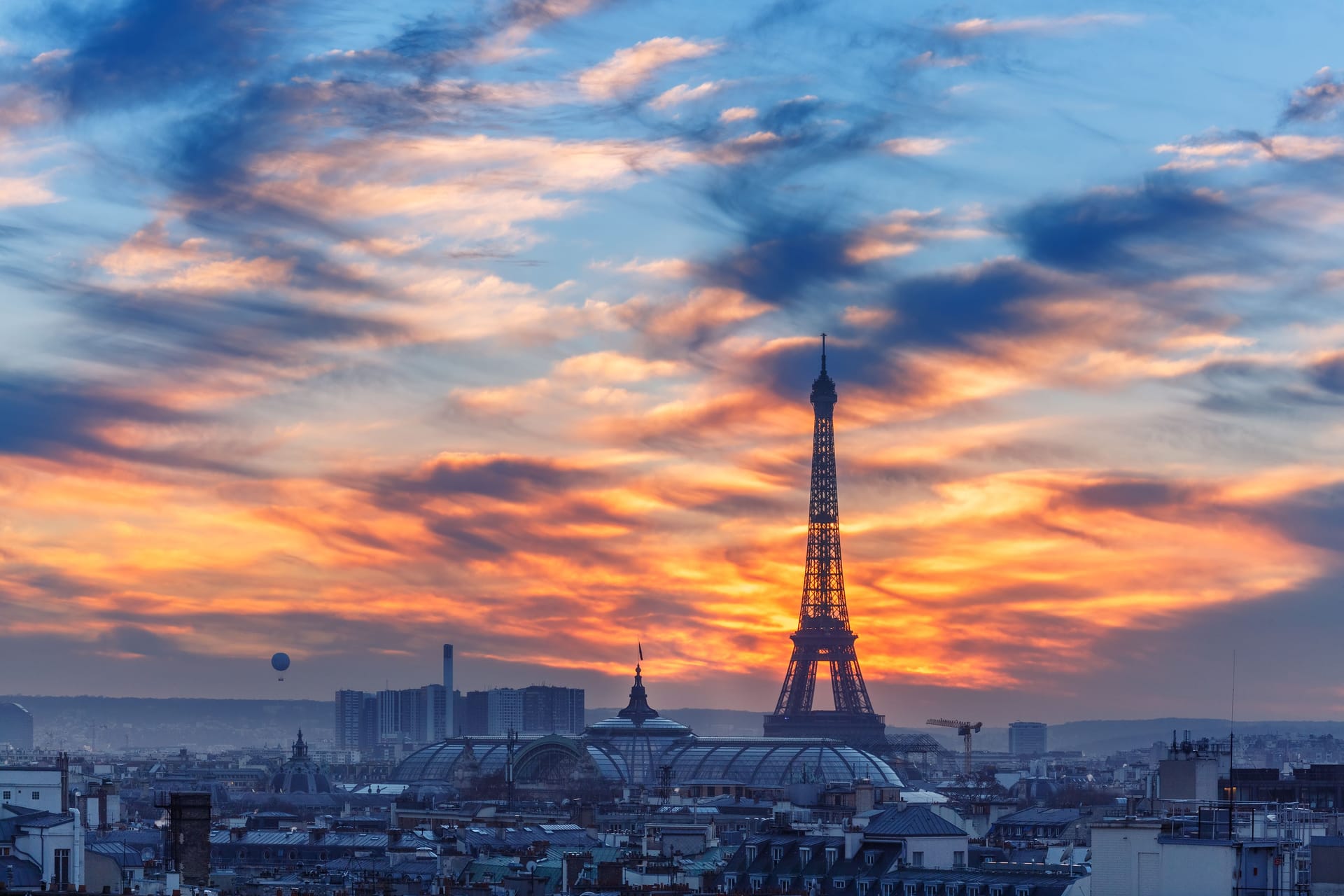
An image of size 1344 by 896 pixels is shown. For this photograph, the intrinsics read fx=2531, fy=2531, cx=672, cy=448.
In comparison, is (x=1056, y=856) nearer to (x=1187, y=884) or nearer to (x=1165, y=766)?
(x=1165, y=766)

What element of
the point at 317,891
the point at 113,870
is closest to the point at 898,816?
the point at 317,891

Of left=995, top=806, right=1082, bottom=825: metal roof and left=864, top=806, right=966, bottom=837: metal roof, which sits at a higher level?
left=864, top=806, right=966, bottom=837: metal roof

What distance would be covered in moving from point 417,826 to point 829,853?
333ft

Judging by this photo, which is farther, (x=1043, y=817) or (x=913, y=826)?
(x=1043, y=817)

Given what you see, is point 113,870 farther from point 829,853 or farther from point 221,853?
point 221,853

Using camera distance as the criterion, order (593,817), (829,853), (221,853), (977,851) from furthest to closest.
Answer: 1. (593,817)
2. (221,853)
3. (977,851)
4. (829,853)

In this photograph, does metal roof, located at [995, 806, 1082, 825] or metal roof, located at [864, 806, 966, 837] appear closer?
metal roof, located at [864, 806, 966, 837]

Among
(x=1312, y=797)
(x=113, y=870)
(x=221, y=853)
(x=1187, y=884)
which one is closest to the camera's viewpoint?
(x=1187, y=884)

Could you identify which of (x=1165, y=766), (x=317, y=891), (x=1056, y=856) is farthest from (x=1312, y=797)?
(x=317, y=891)

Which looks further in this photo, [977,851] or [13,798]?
[977,851]

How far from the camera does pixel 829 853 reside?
100 metres

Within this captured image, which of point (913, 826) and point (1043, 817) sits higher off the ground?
point (913, 826)

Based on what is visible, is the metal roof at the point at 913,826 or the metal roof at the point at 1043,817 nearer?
the metal roof at the point at 913,826

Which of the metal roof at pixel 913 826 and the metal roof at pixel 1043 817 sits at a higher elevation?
the metal roof at pixel 913 826
